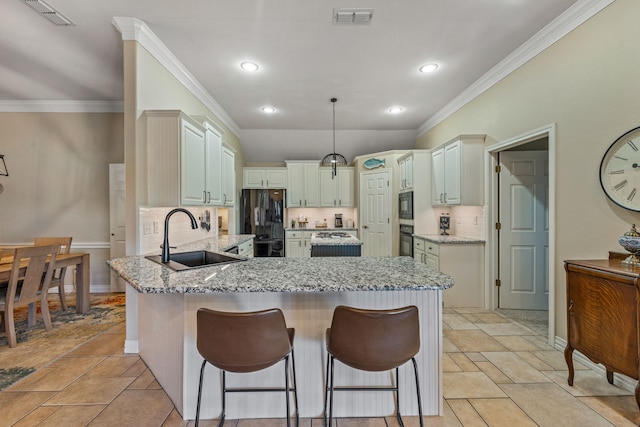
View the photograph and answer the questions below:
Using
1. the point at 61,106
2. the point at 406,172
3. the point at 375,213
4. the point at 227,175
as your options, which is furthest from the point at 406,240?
the point at 61,106

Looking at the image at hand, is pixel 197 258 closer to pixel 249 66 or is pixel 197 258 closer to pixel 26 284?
pixel 26 284

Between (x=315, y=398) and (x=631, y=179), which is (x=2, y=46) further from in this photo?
(x=631, y=179)

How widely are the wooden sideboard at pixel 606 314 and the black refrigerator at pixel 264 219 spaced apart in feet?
14.6

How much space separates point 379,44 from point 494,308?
3.48 meters

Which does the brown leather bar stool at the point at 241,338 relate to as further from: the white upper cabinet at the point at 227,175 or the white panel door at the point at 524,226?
the white panel door at the point at 524,226

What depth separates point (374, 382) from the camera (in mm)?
1729

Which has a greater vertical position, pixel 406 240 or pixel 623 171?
pixel 623 171

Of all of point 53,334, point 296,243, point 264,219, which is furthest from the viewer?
point 296,243

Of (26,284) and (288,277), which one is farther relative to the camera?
(26,284)

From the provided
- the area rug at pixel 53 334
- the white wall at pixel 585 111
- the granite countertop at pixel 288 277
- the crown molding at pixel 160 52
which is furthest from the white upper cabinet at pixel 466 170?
the area rug at pixel 53 334

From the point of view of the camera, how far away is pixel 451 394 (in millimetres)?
1955

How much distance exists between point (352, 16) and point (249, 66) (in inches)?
53.1

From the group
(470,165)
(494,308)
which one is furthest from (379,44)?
(494,308)

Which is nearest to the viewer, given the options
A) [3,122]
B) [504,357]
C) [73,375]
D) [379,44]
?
[73,375]
